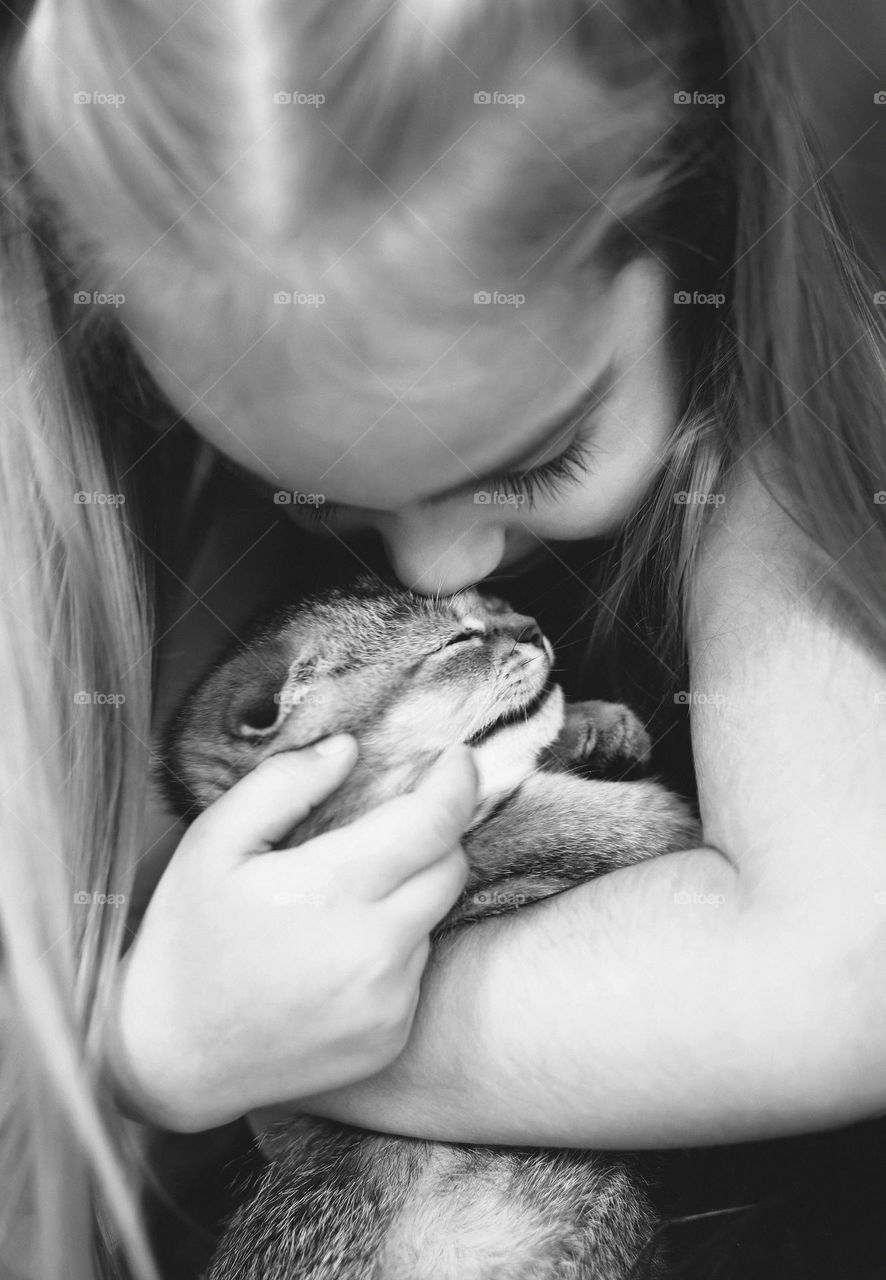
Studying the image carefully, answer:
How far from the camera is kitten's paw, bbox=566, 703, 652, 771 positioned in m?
0.73

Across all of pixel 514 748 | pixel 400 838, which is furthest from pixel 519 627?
pixel 400 838

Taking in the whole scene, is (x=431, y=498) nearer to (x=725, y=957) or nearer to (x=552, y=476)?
(x=552, y=476)

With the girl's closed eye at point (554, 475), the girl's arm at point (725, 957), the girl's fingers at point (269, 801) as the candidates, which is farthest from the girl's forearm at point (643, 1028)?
the girl's closed eye at point (554, 475)

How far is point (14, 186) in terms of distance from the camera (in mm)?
560

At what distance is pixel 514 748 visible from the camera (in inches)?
29.5

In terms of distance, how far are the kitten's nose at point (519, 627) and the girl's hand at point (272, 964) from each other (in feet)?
0.56

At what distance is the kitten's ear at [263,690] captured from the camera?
67 cm

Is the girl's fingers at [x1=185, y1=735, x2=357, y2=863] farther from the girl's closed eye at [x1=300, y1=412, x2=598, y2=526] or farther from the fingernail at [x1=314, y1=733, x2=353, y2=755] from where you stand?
the girl's closed eye at [x1=300, y1=412, x2=598, y2=526]

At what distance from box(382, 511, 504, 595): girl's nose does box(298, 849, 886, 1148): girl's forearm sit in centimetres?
20

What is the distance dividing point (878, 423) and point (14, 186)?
490 millimetres

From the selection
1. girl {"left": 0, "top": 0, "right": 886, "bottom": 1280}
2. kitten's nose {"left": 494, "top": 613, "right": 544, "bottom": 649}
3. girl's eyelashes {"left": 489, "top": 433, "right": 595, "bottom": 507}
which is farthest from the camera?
kitten's nose {"left": 494, "top": 613, "right": 544, "bottom": 649}

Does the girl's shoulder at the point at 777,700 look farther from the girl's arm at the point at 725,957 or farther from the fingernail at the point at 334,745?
the fingernail at the point at 334,745

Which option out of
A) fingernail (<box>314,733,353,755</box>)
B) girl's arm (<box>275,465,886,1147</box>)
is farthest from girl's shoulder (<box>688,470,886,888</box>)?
fingernail (<box>314,733,353,755</box>)

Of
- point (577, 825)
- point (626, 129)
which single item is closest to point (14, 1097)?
point (577, 825)
